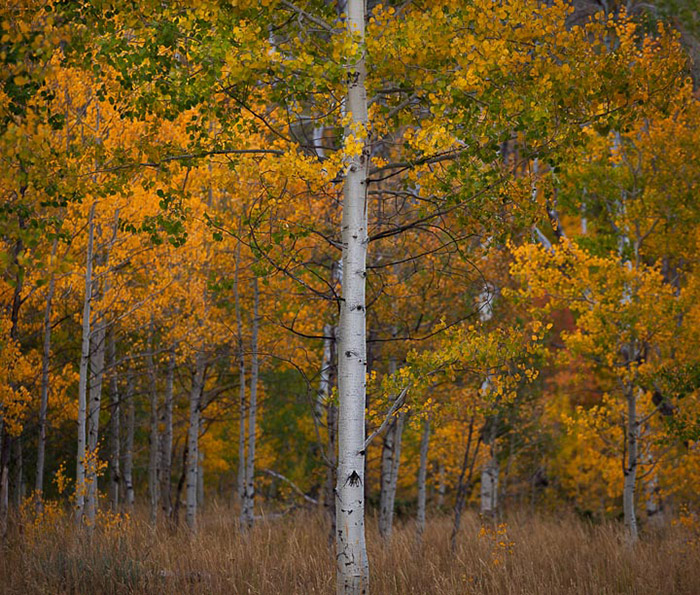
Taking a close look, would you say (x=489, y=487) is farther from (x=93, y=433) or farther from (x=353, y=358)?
(x=353, y=358)

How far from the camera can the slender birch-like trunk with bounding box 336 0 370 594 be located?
5.20m

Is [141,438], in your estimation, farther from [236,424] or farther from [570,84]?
[570,84]

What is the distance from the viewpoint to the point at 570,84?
230 inches

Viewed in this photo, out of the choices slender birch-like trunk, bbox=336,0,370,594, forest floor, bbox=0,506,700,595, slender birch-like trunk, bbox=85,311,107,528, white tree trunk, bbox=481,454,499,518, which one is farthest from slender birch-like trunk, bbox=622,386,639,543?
slender birch-like trunk, bbox=85,311,107,528

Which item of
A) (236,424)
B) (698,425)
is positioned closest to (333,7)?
(698,425)

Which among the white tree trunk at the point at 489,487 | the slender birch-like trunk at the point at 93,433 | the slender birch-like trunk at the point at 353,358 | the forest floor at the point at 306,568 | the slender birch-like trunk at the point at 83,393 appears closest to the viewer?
the slender birch-like trunk at the point at 353,358

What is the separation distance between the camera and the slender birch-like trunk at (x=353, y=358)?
5203 mm

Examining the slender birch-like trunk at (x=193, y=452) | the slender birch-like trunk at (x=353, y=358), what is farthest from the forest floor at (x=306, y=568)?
the slender birch-like trunk at (x=193, y=452)

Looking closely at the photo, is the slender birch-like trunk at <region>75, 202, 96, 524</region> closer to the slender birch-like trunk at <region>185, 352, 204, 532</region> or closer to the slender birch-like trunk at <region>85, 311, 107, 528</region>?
the slender birch-like trunk at <region>85, 311, 107, 528</region>

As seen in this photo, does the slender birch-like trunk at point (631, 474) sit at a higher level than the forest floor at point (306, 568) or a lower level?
higher

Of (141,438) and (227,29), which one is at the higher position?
(227,29)

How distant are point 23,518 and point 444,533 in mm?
6693

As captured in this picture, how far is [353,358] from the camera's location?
5.39 metres

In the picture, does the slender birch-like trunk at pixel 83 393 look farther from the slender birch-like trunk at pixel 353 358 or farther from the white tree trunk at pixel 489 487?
the white tree trunk at pixel 489 487
